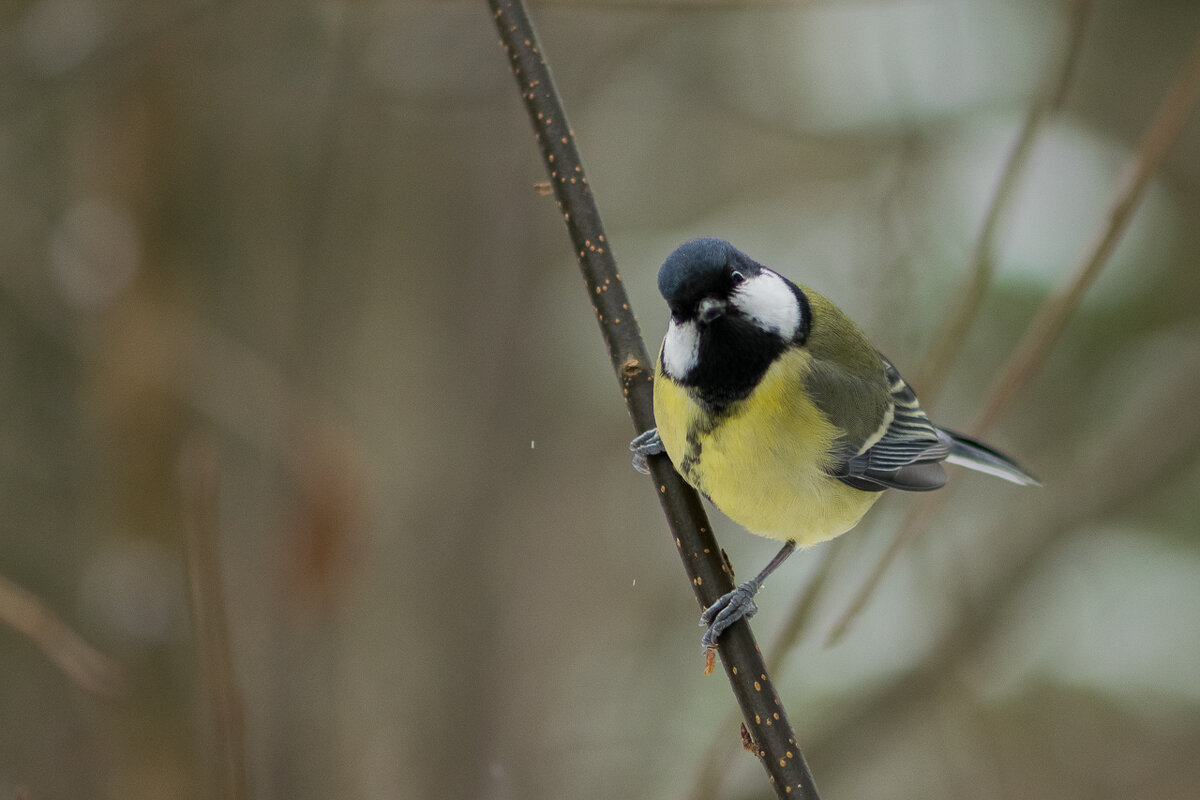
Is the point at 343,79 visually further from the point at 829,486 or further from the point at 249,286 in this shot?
the point at 829,486

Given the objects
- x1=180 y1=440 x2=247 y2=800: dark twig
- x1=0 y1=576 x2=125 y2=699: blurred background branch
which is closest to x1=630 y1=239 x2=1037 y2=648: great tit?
x1=180 y1=440 x2=247 y2=800: dark twig

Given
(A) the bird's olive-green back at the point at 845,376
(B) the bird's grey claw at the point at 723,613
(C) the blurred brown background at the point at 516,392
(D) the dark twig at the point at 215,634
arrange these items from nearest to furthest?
(D) the dark twig at the point at 215,634, (B) the bird's grey claw at the point at 723,613, (A) the bird's olive-green back at the point at 845,376, (C) the blurred brown background at the point at 516,392

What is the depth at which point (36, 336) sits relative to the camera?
9.69 feet

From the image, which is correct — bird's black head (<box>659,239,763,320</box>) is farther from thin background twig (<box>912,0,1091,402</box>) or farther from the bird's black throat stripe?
thin background twig (<box>912,0,1091,402</box>)

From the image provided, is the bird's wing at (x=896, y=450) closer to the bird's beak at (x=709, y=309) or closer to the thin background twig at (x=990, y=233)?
the thin background twig at (x=990, y=233)

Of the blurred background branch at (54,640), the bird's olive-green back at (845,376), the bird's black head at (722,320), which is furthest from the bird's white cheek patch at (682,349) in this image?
the blurred background branch at (54,640)

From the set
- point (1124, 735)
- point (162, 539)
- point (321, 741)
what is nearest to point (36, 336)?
point (162, 539)

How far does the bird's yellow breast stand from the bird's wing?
0.04m

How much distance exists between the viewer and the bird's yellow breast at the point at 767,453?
4.30ft

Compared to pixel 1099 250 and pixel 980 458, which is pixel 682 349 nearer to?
pixel 1099 250

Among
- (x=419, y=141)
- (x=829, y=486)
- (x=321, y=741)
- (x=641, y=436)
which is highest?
Result: (x=419, y=141)

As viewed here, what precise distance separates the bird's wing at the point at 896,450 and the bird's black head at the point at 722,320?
0.17 meters

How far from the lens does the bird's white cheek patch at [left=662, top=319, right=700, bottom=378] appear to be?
1.29m

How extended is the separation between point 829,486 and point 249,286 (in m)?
2.25
